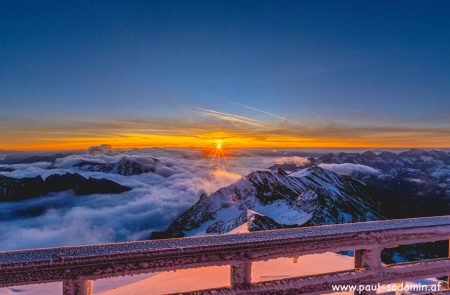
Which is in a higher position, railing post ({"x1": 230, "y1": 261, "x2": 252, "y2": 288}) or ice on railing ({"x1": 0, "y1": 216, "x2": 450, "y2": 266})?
ice on railing ({"x1": 0, "y1": 216, "x2": 450, "y2": 266})

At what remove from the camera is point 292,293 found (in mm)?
2330

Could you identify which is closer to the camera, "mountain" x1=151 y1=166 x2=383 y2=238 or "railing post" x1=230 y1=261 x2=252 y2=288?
"railing post" x1=230 y1=261 x2=252 y2=288

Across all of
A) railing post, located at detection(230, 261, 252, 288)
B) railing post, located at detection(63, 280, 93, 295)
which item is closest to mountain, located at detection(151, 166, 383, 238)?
railing post, located at detection(230, 261, 252, 288)

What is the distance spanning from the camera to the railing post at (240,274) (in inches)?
84.9

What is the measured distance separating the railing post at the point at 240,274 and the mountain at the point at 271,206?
136035mm

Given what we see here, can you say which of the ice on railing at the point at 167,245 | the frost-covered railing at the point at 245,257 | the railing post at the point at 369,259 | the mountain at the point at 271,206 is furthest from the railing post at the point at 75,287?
the mountain at the point at 271,206

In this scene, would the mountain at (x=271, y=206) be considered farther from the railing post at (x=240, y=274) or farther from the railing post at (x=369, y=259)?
the railing post at (x=240, y=274)

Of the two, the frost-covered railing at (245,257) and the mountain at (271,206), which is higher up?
the frost-covered railing at (245,257)

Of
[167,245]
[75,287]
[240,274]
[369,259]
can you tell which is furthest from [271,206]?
[75,287]

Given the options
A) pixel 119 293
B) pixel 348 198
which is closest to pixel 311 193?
pixel 348 198

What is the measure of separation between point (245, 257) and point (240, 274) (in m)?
0.14

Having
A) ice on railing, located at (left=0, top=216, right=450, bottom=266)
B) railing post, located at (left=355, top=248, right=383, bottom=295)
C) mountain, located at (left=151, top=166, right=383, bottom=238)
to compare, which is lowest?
mountain, located at (left=151, top=166, right=383, bottom=238)

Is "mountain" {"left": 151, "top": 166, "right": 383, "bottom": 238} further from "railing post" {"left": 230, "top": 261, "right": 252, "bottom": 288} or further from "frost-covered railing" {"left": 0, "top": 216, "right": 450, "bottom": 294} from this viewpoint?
"railing post" {"left": 230, "top": 261, "right": 252, "bottom": 288}

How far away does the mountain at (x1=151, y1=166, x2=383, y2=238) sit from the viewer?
147375 millimetres
